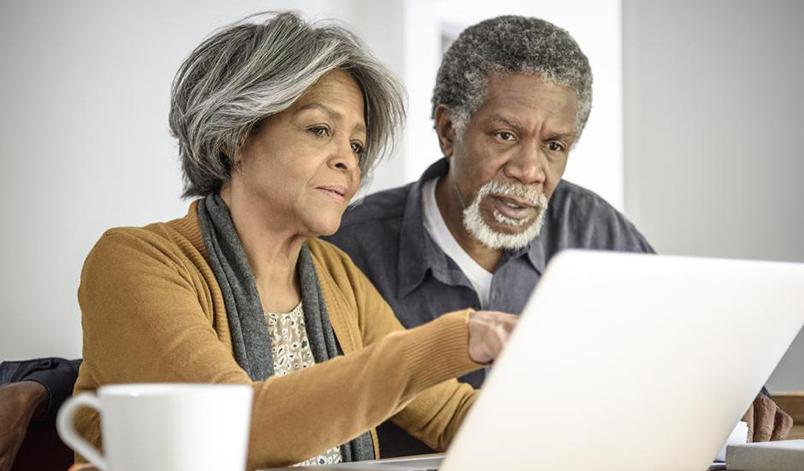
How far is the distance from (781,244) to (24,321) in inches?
67.2

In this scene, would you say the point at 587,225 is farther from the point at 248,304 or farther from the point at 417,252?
the point at 248,304

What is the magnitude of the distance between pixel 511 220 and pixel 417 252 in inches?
7.3

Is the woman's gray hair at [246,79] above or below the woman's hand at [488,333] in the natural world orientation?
above

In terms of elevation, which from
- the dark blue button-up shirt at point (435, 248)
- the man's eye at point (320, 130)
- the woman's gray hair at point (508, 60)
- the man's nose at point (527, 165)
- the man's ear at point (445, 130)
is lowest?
the dark blue button-up shirt at point (435, 248)

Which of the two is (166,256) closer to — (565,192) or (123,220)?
(565,192)

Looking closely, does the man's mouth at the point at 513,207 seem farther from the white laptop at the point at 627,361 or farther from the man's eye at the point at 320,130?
the white laptop at the point at 627,361

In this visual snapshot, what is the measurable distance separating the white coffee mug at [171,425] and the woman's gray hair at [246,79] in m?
0.86

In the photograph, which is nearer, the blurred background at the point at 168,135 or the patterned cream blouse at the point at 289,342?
the patterned cream blouse at the point at 289,342

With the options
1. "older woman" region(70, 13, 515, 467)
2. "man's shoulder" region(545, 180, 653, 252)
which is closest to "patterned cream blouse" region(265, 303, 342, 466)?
"older woman" region(70, 13, 515, 467)

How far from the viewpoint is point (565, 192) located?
2188 millimetres

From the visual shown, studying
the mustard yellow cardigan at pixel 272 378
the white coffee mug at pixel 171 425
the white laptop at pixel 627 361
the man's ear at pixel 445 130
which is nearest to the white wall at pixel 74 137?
the man's ear at pixel 445 130

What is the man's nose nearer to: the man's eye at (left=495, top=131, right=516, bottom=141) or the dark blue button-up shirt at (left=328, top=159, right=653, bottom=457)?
the man's eye at (left=495, top=131, right=516, bottom=141)

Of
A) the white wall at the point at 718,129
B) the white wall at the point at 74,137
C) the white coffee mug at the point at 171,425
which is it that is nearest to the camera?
the white coffee mug at the point at 171,425

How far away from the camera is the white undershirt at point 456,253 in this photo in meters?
2.01
